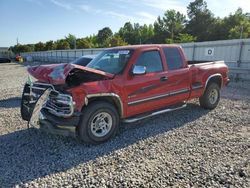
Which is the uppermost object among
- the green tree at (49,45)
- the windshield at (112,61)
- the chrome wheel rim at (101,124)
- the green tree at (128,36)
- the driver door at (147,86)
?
the green tree at (128,36)

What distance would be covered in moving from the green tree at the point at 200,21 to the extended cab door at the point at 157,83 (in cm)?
5735

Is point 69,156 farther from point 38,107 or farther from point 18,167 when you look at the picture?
point 38,107

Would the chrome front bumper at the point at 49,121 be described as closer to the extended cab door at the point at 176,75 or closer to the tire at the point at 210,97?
the extended cab door at the point at 176,75

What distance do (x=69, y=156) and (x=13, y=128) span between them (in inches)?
87.7

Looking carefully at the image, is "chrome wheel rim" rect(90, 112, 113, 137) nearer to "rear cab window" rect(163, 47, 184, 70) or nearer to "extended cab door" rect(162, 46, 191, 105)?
"extended cab door" rect(162, 46, 191, 105)

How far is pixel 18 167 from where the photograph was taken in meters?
3.76

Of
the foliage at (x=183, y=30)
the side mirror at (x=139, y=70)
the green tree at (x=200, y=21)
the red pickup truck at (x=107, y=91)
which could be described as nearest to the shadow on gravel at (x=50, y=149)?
the red pickup truck at (x=107, y=91)

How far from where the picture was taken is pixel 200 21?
66.4 meters

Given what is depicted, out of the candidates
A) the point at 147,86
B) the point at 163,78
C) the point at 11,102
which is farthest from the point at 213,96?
the point at 11,102

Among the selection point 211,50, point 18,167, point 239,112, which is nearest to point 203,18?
point 211,50

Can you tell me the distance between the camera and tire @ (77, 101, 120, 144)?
429 centimetres

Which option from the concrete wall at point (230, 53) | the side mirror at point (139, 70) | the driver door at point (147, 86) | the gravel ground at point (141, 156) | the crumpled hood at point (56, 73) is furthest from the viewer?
the concrete wall at point (230, 53)

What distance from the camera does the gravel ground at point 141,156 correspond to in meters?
3.37

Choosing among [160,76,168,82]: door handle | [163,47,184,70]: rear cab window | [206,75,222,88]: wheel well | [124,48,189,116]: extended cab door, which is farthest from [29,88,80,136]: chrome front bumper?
[206,75,222,88]: wheel well
